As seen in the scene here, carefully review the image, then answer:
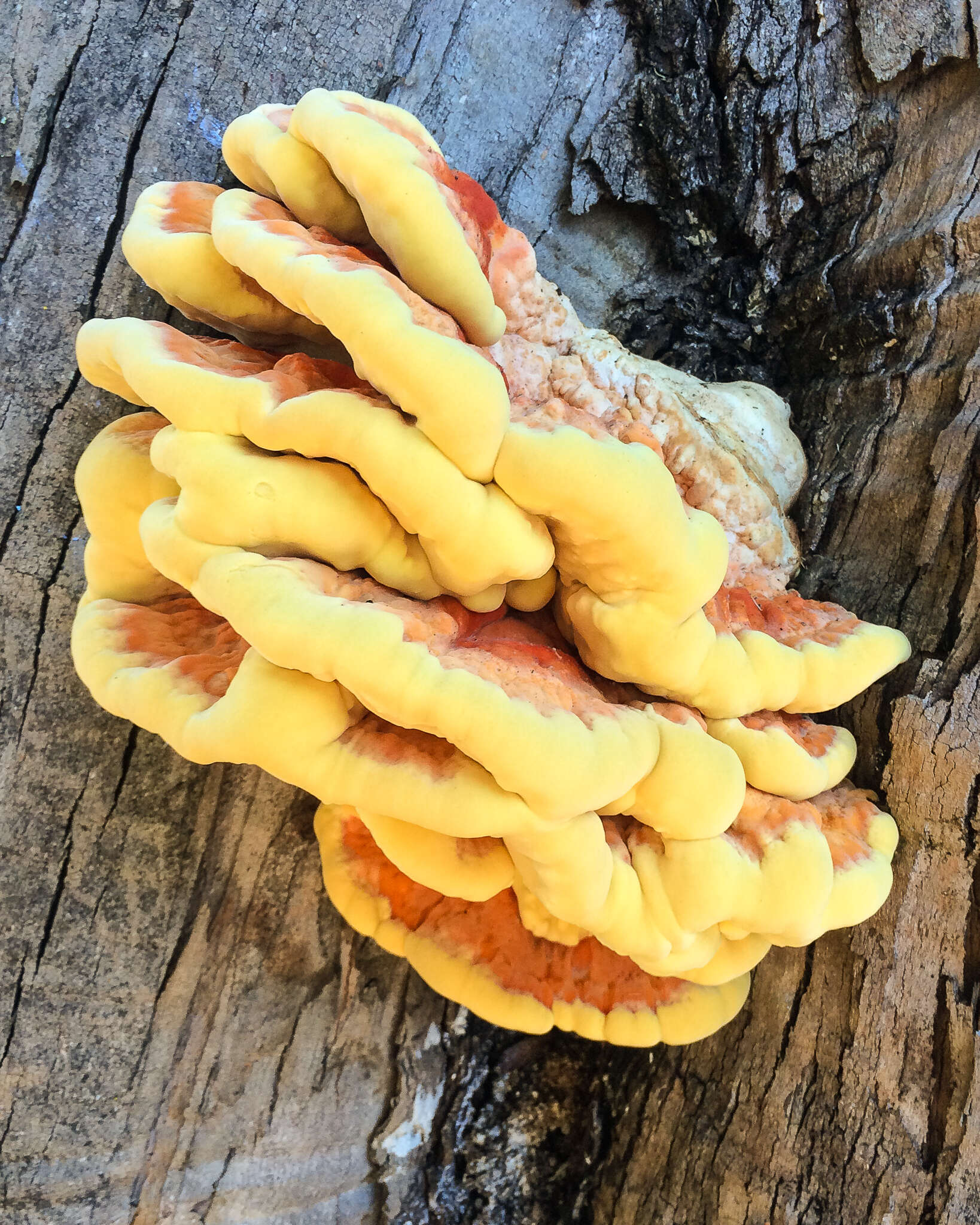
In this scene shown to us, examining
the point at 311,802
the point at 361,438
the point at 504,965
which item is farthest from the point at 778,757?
the point at 311,802

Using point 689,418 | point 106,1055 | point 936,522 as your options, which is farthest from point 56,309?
point 936,522

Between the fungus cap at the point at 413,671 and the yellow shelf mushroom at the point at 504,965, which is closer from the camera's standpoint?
the fungus cap at the point at 413,671

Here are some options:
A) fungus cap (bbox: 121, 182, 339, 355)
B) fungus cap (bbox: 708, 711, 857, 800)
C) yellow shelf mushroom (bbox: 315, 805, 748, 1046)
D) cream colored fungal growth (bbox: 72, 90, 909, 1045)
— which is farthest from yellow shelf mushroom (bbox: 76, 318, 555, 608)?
yellow shelf mushroom (bbox: 315, 805, 748, 1046)

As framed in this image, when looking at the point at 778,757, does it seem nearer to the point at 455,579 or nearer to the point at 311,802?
the point at 455,579

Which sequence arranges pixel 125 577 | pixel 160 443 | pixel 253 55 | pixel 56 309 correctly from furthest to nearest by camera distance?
pixel 253 55 < pixel 56 309 < pixel 125 577 < pixel 160 443

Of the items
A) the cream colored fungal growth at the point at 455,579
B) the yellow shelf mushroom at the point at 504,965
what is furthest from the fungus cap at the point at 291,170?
the yellow shelf mushroom at the point at 504,965

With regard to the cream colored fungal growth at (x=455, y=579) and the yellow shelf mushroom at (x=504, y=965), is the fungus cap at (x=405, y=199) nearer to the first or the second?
the cream colored fungal growth at (x=455, y=579)

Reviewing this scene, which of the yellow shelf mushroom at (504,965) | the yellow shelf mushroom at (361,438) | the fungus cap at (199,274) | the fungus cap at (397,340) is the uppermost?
the fungus cap at (397,340)

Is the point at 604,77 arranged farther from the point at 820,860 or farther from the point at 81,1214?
the point at 81,1214
